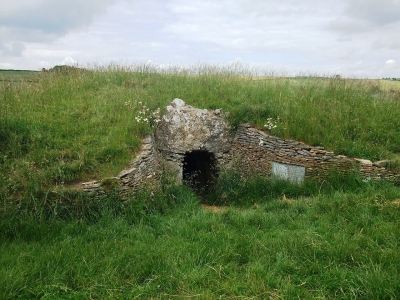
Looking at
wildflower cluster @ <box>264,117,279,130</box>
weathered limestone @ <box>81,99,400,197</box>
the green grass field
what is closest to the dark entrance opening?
weathered limestone @ <box>81,99,400,197</box>

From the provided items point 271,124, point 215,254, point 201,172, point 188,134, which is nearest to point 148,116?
Answer: point 188,134

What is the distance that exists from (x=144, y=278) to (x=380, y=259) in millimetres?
2905

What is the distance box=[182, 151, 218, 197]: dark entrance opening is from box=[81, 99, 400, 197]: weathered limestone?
0.28 feet

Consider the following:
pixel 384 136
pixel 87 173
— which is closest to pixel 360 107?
pixel 384 136

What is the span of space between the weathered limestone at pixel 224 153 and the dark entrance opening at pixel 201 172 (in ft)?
0.28

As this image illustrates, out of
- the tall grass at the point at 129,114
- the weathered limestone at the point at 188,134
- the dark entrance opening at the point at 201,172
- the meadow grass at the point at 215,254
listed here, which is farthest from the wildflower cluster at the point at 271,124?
the meadow grass at the point at 215,254

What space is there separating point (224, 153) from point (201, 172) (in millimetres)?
1282

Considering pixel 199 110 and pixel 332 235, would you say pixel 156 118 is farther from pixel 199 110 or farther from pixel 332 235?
pixel 332 235

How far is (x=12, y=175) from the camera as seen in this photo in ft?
19.7

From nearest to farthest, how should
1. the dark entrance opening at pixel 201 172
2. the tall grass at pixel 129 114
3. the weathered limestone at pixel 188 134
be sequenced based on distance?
the tall grass at pixel 129 114 → the weathered limestone at pixel 188 134 → the dark entrance opening at pixel 201 172

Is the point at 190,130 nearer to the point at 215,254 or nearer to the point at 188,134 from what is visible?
the point at 188,134

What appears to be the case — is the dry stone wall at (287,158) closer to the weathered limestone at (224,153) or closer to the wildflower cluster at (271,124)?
the weathered limestone at (224,153)

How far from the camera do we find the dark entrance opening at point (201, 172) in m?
8.82

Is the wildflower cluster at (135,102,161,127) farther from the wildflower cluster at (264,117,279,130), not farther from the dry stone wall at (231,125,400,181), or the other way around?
the wildflower cluster at (264,117,279,130)
